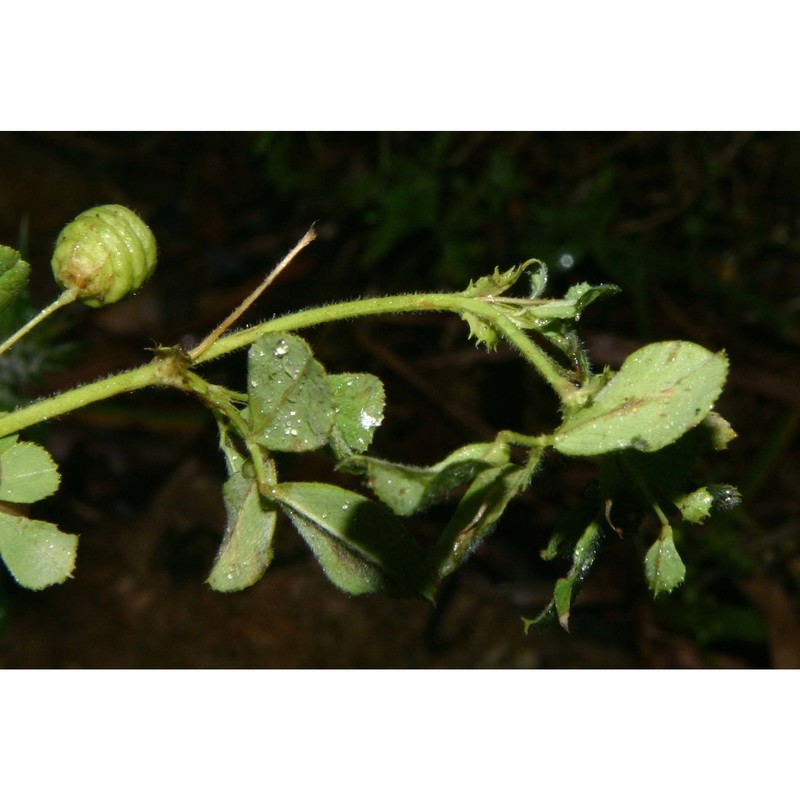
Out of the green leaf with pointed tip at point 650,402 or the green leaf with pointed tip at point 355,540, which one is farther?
the green leaf with pointed tip at point 355,540

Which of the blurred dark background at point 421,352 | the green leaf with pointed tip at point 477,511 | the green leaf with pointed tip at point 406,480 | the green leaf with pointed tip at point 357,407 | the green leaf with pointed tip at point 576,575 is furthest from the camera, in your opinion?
the blurred dark background at point 421,352

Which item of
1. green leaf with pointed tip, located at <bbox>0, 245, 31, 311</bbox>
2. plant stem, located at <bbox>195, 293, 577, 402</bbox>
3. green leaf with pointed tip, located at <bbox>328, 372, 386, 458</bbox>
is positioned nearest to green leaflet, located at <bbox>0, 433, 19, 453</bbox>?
green leaf with pointed tip, located at <bbox>0, 245, 31, 311</bbox>

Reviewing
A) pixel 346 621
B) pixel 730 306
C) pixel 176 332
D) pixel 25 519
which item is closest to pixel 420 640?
pixel 346 621

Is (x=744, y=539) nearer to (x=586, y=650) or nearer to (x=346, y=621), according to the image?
(x=586, y=650)

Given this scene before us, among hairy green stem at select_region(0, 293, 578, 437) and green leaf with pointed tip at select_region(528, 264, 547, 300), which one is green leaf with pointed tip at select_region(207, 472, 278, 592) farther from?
green leaf with pointed tip at select_region(528, 264, 547, 300)

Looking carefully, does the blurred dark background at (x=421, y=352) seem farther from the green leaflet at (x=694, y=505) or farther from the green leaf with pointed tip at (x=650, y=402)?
the green leaf with pointed tip at (x=650, y=402)

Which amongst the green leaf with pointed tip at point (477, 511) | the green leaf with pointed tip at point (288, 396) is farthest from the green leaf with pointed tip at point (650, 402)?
the green leaf with pointed tip at point (288, 396)
